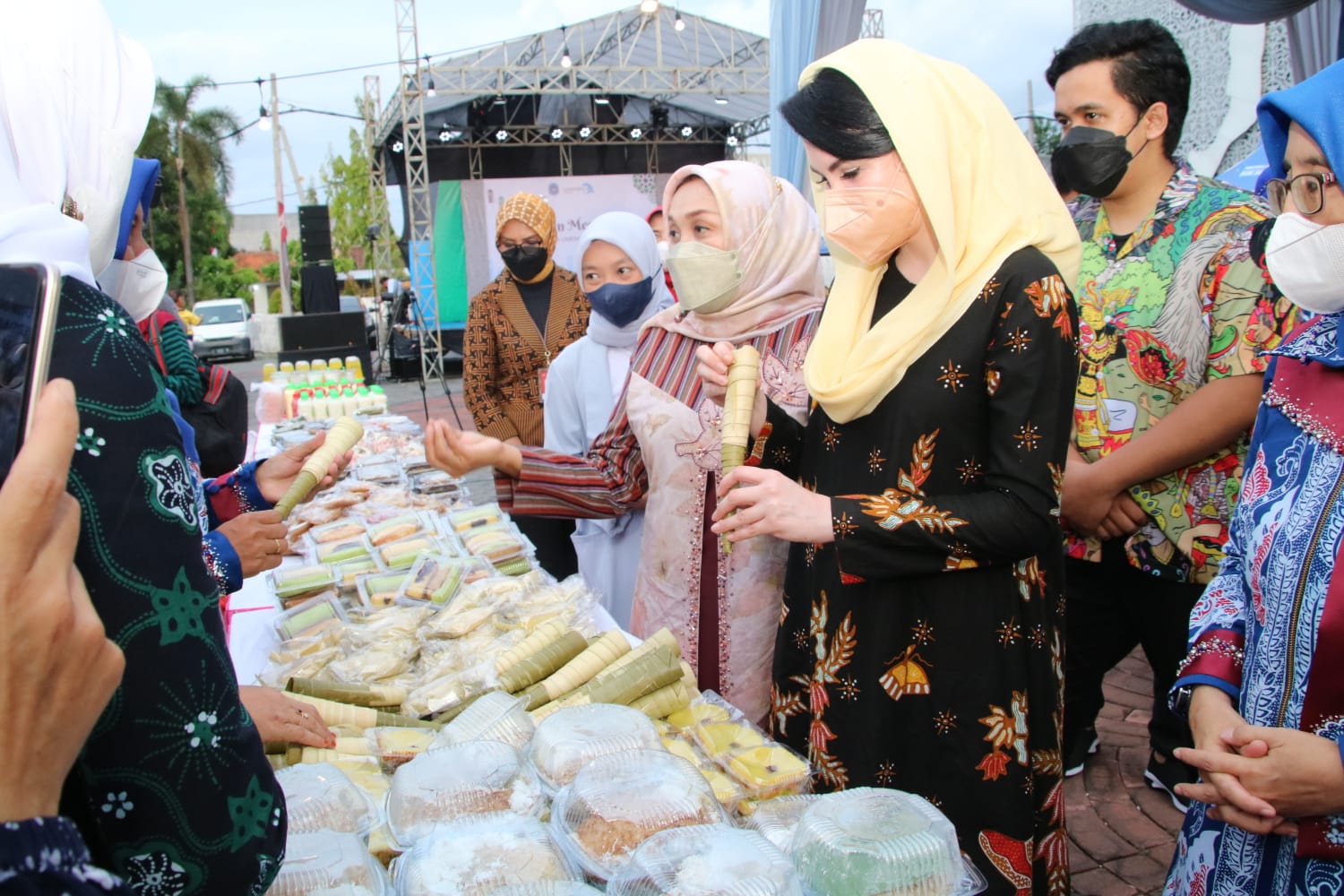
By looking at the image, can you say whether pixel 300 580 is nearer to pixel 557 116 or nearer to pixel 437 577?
pixel 437 577

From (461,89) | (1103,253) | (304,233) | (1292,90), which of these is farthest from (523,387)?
(304,233)

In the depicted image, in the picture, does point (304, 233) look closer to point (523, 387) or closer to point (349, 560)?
point (523, 387)

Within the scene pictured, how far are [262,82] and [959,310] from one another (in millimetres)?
26981

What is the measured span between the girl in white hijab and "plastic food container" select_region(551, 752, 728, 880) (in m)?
1.74

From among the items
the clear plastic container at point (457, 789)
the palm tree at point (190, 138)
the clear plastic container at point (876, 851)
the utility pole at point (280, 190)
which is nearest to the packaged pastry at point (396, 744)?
the clear plastic container at point (457, 789)

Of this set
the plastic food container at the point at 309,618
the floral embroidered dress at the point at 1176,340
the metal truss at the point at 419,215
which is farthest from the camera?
the metal truss at the point at 419,215

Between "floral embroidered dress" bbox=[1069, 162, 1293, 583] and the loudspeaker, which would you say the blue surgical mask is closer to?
"floral embroidered dress" bbox=[1069, 162, 1293, 583]

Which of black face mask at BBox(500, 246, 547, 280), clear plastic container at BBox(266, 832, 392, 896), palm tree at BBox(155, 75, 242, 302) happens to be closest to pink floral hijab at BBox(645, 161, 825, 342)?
clear plastic container at BBox(266, 832, 392, 896)

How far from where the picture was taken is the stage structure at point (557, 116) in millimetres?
16484

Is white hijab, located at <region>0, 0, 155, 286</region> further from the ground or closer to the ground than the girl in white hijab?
further from the ground

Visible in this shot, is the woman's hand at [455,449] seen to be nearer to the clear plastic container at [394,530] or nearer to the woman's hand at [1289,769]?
the clear plastic container at [394,530]

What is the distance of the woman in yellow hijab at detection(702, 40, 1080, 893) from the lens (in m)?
1.61

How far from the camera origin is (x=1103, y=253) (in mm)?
2660

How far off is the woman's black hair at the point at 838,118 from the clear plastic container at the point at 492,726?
116 centimetres
